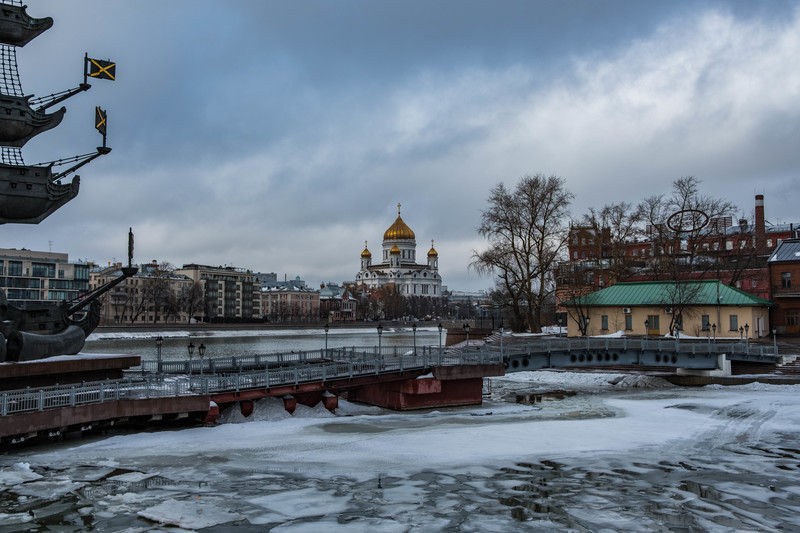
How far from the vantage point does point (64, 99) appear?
34.0 m

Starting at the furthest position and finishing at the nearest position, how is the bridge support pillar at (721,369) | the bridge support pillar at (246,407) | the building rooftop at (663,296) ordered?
the building rooftop at (663,296), the bridge support pillar at (721,369), the bridge support pillar at (246,407)

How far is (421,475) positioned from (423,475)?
0.06 metres

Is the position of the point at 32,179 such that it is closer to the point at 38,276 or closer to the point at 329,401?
the point at 329,401

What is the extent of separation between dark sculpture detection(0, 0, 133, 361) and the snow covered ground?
6215 mm

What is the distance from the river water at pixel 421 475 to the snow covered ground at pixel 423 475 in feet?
0.24

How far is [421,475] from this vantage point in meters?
23.4

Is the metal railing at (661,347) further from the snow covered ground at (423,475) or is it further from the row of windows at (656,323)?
the snow covered ground at (423,475)

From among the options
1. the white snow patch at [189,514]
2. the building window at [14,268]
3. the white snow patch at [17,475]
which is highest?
the building window at [14,268]

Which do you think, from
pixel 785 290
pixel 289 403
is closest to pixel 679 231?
pixel 785 290

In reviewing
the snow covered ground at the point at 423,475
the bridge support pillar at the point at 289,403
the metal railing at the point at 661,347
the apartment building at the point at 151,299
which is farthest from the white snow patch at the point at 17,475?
the apartment building at the point at 151,299

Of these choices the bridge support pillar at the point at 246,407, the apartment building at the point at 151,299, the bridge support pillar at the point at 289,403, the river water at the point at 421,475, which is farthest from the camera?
the apartment building at the point at 151,299

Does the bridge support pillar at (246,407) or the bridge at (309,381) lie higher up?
the bridge at (309,381)

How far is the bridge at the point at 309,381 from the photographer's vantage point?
2692cm

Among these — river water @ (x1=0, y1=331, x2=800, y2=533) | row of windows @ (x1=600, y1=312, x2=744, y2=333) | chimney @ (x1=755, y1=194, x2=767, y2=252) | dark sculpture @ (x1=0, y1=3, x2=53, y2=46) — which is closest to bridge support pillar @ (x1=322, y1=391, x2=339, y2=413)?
river water @ (x1=0, y1=331, x2=800, y2=533)
